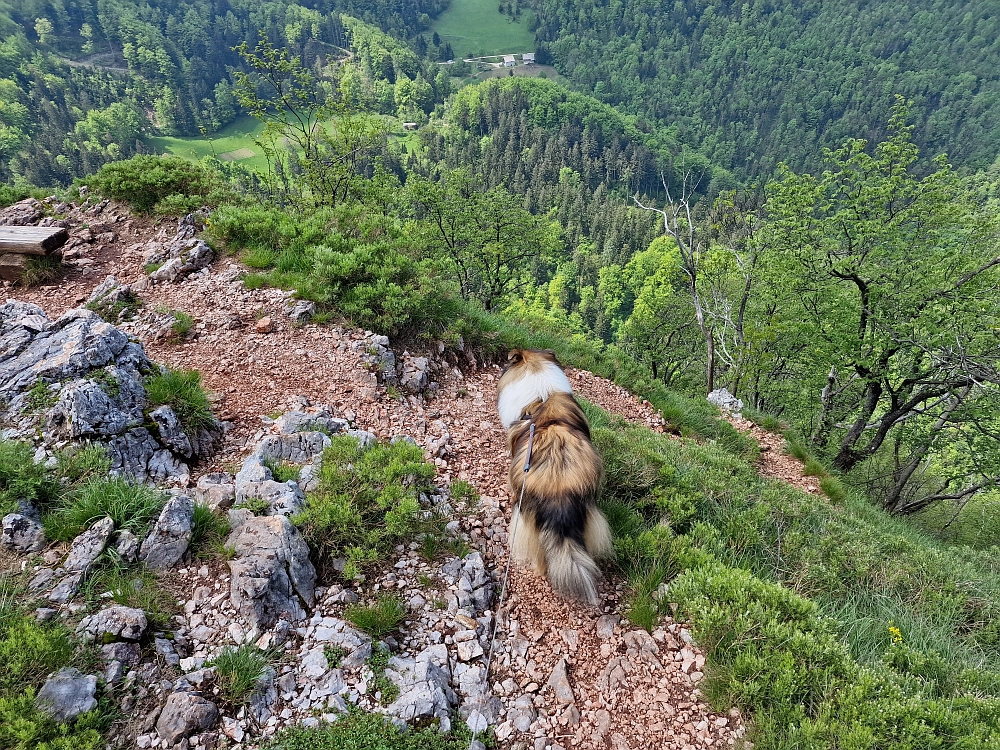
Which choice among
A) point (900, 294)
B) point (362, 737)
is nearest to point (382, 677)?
point (362, 737)

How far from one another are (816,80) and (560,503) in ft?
740

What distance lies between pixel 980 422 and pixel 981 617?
34.8ft

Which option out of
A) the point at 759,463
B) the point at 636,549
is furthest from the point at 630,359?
the point at 636,549

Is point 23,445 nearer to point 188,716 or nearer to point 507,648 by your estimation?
point 188,716

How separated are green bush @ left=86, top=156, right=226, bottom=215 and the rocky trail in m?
4.53

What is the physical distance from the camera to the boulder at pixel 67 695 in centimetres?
290

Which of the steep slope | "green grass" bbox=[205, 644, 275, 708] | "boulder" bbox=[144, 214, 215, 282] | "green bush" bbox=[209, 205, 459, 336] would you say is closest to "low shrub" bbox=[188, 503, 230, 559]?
the steep slope

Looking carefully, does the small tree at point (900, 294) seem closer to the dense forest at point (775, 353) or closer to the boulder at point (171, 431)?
the dense forest at point (775, 353)

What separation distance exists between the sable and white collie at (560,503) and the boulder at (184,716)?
2753mm

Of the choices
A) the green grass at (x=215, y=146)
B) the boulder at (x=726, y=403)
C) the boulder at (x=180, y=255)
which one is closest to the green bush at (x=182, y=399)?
the boulder at (x=180, y=255)

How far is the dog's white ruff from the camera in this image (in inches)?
234

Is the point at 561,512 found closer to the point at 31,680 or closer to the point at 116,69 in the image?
the point at 31,680

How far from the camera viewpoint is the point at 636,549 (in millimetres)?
5082

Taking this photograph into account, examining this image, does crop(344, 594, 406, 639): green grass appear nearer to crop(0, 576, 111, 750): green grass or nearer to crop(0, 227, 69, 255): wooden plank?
crop(0, 576, 111, 750): green grass
